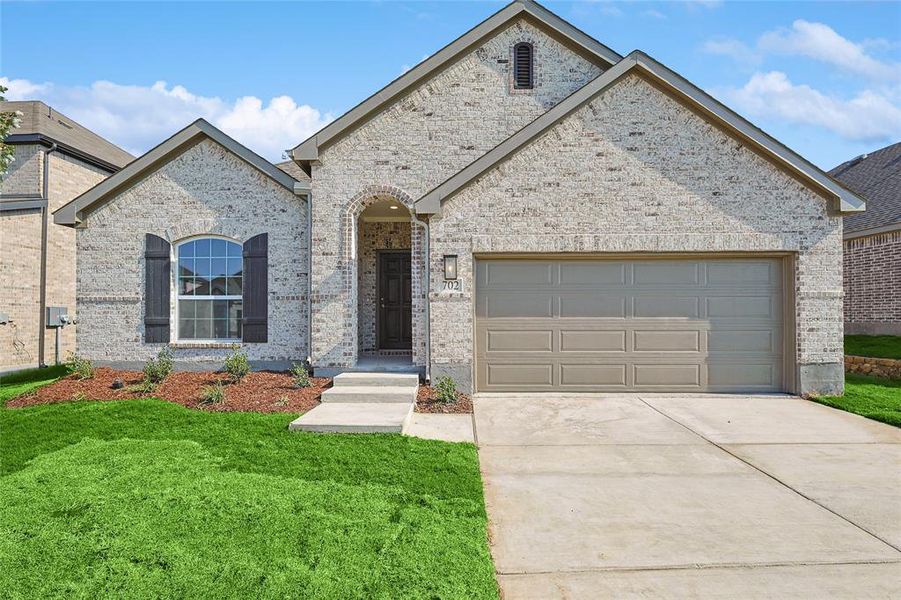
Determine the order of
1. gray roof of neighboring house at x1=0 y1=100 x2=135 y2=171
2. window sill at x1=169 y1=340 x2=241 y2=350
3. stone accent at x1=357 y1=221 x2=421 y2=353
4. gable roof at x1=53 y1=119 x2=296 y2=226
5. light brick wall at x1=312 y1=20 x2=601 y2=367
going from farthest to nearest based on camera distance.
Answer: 1. gray roof of neighboring house at x1=0 y1=100 x2=135 y2=171
2. stone accent at x1=357 y1=221 x2=421 y2=353
3. window sill at x1=169 y1=340 x2=241 y2=350
4. gable roof at x1=53 y1=119 x2=296 y2=226
5. light brick wall at x1=312 y1=20 x2=601 y2=367

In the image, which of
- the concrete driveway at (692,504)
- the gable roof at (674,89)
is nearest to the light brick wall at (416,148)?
the gable roof at (674,89)

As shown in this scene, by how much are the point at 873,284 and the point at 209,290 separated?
16.3m

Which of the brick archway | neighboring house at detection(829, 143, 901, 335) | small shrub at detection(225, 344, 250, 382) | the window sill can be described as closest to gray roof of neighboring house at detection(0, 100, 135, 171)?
the window sill

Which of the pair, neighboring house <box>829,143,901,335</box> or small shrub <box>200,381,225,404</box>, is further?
neighboring house <box>829,143,901,335</box>

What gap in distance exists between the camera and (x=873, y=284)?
→ 45.3 feet

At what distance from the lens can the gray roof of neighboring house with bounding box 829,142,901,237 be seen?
13.7 m

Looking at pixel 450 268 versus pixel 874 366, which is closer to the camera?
pixel 450 268

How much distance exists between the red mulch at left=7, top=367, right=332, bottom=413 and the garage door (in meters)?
3.03

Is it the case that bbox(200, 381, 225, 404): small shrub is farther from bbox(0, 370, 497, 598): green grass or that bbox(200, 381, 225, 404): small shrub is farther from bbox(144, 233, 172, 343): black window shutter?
bbox(144, 233, 172, 343): black window shutter

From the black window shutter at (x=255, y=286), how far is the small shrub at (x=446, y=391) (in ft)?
13.0

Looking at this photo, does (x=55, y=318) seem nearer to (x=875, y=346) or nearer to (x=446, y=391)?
(x=446, y=391)

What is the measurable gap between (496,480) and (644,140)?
6.37m

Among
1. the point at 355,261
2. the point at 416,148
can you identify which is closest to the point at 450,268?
the point at 355,261

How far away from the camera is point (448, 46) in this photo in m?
9.95
